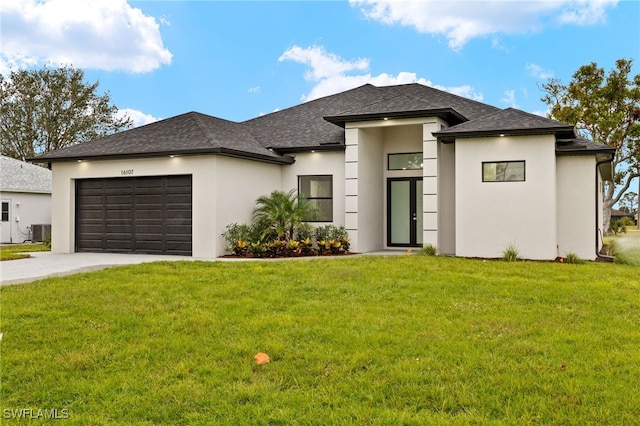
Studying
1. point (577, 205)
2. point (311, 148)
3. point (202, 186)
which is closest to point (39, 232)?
point (202, 186)

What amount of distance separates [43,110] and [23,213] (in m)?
15.3

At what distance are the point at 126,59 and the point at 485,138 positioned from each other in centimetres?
1959

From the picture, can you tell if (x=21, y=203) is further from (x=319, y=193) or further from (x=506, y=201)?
(x=506, y=201)

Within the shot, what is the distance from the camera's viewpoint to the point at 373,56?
22.1 metres

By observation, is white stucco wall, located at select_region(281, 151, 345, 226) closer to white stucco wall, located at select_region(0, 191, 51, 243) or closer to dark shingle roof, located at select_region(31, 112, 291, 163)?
dark shingle roof, located at select_region(31, 112, 291, 163)

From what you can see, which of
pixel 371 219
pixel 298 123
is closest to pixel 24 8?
pixel 298 123

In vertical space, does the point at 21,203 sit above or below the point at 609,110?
below

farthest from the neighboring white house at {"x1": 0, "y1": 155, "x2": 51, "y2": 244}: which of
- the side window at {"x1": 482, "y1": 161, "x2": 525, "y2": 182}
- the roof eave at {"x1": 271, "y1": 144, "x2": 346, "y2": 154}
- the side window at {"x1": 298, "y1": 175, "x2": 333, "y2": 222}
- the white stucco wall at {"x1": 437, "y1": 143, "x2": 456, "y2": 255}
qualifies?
the side window at {"x1": 482, "y1": 161, "x2": 525, "y2": 182}

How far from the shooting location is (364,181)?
15336 mm

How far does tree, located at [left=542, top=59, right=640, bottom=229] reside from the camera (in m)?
31.8

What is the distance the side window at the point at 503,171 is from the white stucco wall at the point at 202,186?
6.52 metres

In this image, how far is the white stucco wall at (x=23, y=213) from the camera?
930 inches

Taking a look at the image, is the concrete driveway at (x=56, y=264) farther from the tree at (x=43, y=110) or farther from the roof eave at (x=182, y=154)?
the tree at (x=43, y=110)

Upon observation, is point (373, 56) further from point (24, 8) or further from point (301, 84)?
point (24, 8)
